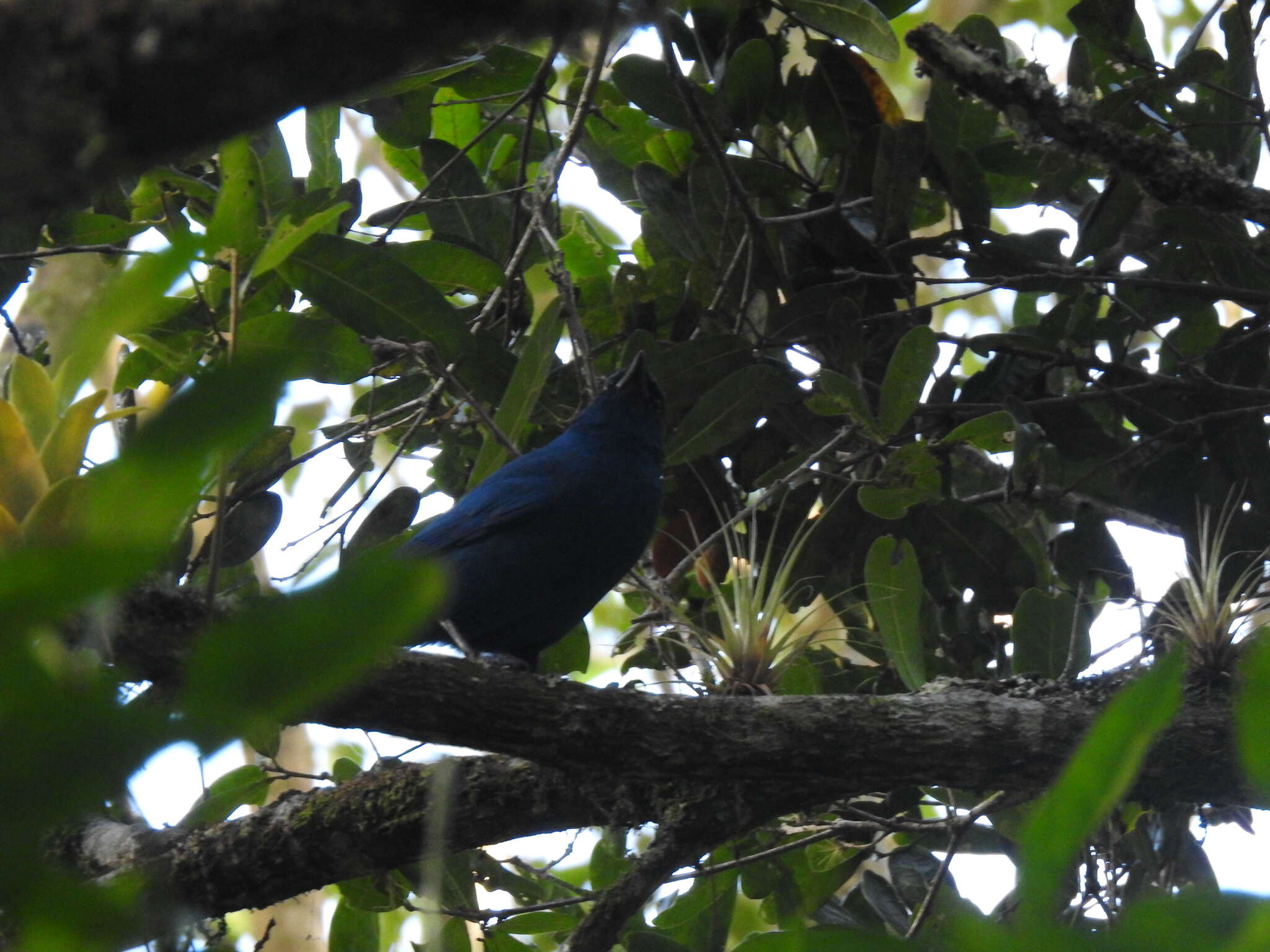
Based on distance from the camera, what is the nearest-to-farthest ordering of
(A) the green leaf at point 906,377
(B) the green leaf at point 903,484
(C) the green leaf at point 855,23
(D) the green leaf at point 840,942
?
1. (D) the green leaf at point 840,942
2. (A) the green leaf at point 906,377
3. (B) the green leaf at point 903,484
4. (C) the green leaf at point 855,23

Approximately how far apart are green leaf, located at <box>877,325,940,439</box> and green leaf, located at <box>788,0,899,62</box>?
861 millimetres

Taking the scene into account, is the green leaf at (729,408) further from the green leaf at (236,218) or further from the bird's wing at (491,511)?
the green leaf at (236,218)

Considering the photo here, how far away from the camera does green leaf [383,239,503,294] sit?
11.6 ft

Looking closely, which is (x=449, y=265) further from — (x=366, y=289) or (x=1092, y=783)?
(x=1092, y=783)

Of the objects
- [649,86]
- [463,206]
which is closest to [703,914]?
[463,206]

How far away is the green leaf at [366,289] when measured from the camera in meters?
2.87

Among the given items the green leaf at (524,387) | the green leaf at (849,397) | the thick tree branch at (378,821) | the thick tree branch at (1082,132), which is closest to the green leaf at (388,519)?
the green leaf at (524,387)

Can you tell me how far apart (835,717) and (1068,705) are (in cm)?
53

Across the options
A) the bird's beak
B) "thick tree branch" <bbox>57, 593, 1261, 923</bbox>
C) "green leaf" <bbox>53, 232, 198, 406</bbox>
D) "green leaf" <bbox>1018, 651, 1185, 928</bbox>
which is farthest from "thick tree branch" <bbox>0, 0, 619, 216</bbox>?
the bird's beak

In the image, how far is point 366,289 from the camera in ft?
9.62

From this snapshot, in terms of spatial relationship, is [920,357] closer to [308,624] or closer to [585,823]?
[585,823]

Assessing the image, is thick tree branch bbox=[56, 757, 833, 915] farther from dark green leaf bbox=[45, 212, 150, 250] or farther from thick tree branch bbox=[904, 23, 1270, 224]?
dark green leaf bbox=[45, 212, 150, 250]

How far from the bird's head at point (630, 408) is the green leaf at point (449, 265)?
54 cm

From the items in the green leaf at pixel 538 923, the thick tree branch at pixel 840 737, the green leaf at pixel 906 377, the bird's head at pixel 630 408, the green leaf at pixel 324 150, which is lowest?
the green leaf at pixel 538 923
